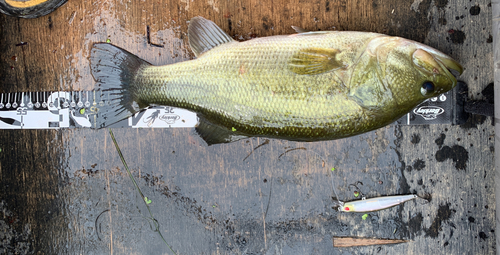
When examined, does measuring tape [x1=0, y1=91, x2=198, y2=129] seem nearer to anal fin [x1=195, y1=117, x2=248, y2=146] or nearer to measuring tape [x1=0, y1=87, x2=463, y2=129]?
measuring tape [x1=0, y1=87, x2=463, y2=129]

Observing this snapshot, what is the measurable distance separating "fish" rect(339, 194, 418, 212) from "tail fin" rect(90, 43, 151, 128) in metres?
1.65

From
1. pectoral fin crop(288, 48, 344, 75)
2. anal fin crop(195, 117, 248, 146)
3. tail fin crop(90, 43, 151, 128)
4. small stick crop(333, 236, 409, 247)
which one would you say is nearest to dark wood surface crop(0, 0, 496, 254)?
small stick crop(333, 236, 409, 247)

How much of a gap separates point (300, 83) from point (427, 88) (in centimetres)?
65

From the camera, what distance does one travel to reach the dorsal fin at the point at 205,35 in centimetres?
172

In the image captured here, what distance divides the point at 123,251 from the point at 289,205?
138 centimetres

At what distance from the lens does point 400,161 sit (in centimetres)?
202

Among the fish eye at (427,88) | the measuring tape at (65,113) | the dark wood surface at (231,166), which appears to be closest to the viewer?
the fish eye at (427,88)

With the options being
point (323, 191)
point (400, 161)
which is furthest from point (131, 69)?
point (400, 161)

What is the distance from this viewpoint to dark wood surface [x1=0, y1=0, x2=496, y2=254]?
1.94m

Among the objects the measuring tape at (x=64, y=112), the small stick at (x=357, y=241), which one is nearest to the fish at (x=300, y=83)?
the measuring tape at (x=64, y=112)

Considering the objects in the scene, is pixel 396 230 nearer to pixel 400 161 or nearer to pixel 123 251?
pixel 400 161

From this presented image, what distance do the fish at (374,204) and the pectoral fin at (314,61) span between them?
43.2 inches

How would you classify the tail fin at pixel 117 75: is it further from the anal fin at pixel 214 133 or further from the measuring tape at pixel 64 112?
the anal fin at pixel 214 133

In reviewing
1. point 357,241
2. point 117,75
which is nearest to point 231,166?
point 117,75
